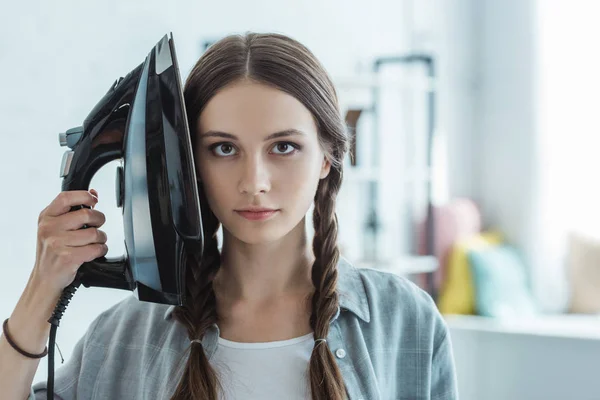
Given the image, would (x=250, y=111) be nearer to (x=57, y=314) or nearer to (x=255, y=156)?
(x=255, y=156)

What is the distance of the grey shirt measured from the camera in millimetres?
976

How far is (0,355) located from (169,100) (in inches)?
13.9

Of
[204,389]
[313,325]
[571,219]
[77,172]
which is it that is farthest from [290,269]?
[571,219]

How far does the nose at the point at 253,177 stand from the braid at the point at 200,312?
0.09m

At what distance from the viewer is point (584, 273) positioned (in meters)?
3.21

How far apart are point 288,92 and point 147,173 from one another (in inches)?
A: 8.0

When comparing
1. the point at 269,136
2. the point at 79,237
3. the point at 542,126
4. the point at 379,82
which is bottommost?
the point at 79,237

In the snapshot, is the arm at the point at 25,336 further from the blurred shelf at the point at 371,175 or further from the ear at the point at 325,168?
the blurred shelf at the point at 371,175

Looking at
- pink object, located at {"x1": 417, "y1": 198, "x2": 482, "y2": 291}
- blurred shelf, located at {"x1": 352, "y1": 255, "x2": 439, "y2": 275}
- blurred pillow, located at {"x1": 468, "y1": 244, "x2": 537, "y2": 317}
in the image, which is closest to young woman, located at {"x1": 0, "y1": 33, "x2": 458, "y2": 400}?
blurred shelf, located at {"x1": 352, "y1": 255, "x2": 439, "y2": 275}

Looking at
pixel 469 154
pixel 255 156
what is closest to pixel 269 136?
pixel 255 156

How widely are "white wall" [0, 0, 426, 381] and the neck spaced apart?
0.64m

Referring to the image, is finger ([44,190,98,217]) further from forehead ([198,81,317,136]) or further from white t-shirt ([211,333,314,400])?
white t-shirt ([211,333,314,400])

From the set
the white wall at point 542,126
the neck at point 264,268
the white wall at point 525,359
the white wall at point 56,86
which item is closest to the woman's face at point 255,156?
the neck at point 264,268

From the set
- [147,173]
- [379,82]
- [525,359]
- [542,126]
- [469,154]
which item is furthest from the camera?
[469,154]
